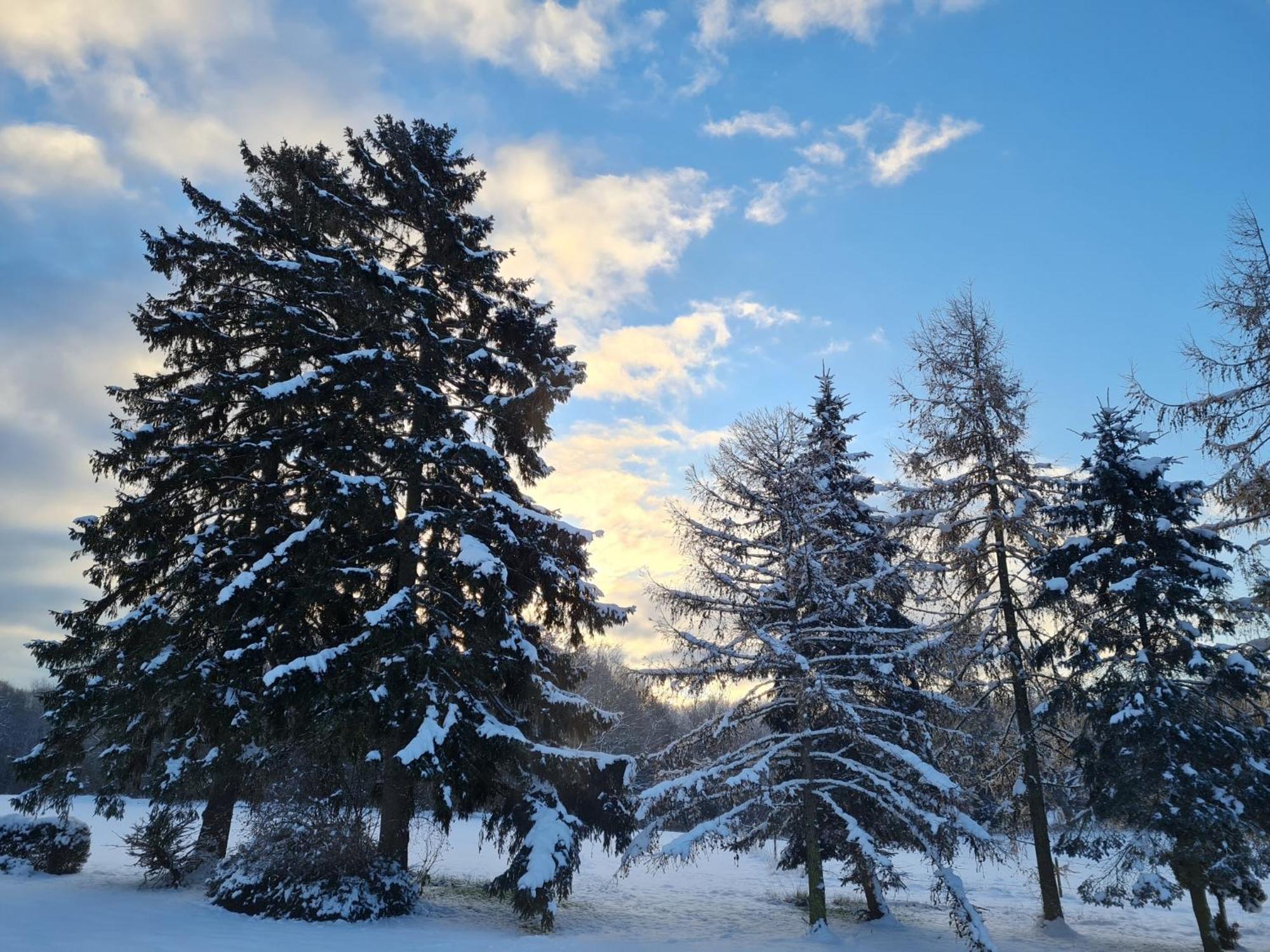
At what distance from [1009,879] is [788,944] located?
73.1 ft

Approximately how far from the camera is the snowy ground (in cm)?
944

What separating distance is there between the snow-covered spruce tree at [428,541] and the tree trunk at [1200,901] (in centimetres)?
976

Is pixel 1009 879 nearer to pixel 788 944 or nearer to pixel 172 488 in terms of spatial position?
pixel 788 944

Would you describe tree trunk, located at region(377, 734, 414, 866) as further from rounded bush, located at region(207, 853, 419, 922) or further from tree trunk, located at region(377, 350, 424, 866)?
rounded bush, located at region(207, 853, 419, 922)

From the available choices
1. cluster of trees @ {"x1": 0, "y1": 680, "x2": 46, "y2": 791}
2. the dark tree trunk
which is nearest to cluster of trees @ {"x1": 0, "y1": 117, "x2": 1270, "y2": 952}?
the dark tree trunk

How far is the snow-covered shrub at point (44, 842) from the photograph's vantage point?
46.4ft

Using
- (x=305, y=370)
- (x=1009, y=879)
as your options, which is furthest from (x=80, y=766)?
(x=1009, y=879)

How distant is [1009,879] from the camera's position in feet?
90.9

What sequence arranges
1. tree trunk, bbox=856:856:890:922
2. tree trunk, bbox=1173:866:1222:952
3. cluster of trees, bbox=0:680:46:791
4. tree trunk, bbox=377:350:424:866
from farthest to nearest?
cluster of trees, bbox=0:680:46:791 < tree trunk, bbox=856:856:890:922 < tree trunk, bbox=377:350:424:866 < tree trunk, bbox=1173:866:1222:952

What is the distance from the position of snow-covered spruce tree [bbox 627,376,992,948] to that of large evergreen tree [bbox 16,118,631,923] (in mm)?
2199

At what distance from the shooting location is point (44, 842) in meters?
14.3

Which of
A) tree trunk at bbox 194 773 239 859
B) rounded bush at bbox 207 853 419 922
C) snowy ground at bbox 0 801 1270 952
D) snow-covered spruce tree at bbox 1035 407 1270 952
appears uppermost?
snow-covered spruce tree at bbox 1035 407 1270 952

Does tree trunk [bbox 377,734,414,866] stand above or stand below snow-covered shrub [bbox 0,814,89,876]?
above

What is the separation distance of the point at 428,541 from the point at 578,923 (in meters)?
8.00
